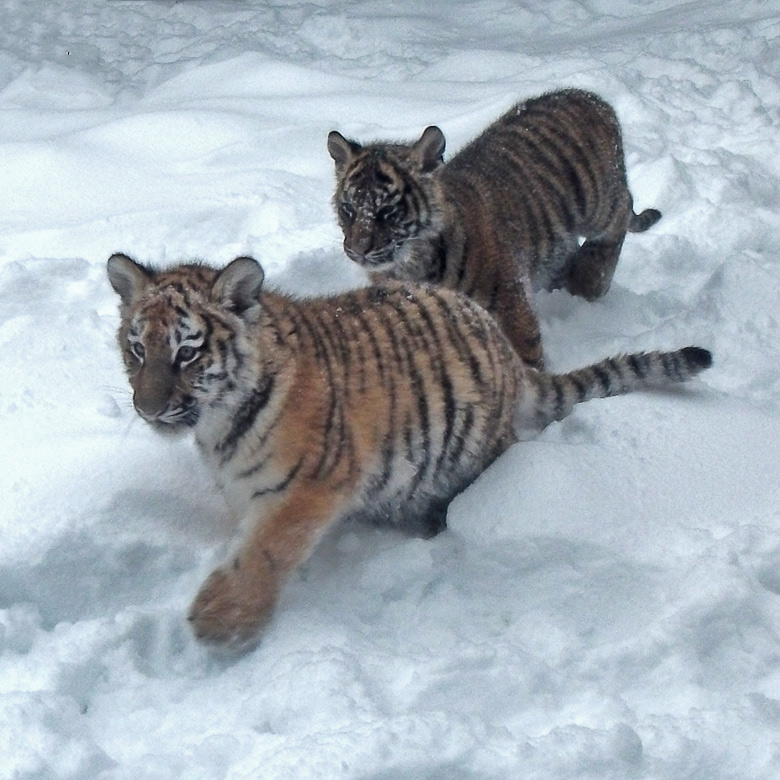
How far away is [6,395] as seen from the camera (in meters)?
3.24

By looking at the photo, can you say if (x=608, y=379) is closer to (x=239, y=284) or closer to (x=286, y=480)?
(x=286, y=480)

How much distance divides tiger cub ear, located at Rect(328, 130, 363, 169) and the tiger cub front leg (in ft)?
5.46

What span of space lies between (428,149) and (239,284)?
1518 millimetres

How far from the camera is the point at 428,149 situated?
3.96 meters

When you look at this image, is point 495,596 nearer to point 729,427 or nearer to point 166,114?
point 729,427

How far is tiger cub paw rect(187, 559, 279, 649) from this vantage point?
8.37 ft

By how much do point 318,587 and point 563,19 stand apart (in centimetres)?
626

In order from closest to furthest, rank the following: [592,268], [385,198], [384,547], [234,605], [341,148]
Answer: [234,605]
[384,547]
[385,198]
[341,148]
[592,268]

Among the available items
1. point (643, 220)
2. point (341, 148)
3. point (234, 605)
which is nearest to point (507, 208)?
point (341, 148)

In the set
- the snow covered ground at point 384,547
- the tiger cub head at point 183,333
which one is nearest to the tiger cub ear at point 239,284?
the tiger cub head at point 183,333

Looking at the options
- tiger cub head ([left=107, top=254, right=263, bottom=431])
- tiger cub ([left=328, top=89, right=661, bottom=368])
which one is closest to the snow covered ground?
tiger cub ([left=328, top=89, right=661, bottom=368])

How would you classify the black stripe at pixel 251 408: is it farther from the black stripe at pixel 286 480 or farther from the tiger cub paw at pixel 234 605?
the tiger cub paw at pixel 234 605

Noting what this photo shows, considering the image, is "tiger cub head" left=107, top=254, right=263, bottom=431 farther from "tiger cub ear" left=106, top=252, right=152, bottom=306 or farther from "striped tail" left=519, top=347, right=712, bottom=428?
"striped tail" left=519, top=347, right=712, bottom=428

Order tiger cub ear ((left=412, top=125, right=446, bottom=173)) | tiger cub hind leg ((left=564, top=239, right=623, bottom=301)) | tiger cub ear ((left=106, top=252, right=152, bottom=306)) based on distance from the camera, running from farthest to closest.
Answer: tiger cub hind leg ((left=564, top=239, right=623, bottom=301)) < tiger cub ear ((left=412, top=125, right=446, bottom=173)) < tiger cub ear ((left=106, top=252, right=152, bottom=306))
